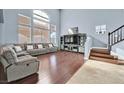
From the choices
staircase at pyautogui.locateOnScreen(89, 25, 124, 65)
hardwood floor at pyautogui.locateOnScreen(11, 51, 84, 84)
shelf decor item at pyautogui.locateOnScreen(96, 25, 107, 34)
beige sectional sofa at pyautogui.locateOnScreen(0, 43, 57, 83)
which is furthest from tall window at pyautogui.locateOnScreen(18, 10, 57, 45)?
staircase at pyautogui.locateOnScreen(89, 25, 124, 65)

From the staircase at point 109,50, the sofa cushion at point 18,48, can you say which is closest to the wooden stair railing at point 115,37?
the staircase at point 109,50

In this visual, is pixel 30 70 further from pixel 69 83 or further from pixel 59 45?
pixel 59 45

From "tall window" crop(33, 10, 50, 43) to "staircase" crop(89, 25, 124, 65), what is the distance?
225 cm

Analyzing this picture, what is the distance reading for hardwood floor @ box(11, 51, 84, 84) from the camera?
2.58 m

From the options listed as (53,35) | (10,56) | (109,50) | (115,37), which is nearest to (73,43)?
(53,35)

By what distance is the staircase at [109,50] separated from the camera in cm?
419

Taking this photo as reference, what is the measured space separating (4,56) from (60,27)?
2.36 m

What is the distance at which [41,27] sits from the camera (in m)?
4.52

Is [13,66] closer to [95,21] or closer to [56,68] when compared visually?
[56,68]

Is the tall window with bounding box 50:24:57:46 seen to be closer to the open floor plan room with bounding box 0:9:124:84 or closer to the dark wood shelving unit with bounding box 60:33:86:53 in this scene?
the open floor plan room with bounding box 0:9:124:84

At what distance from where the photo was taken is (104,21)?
4242 millimetres

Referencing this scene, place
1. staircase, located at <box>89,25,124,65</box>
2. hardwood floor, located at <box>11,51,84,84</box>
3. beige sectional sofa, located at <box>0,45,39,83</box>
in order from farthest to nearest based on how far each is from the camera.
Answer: staircase, located at <box>89,25,124,65</box> → hardwood floor, located at <box>11,51,84,84</box> → beige sectional sofa, located at <box>0,45,39,83</box>
